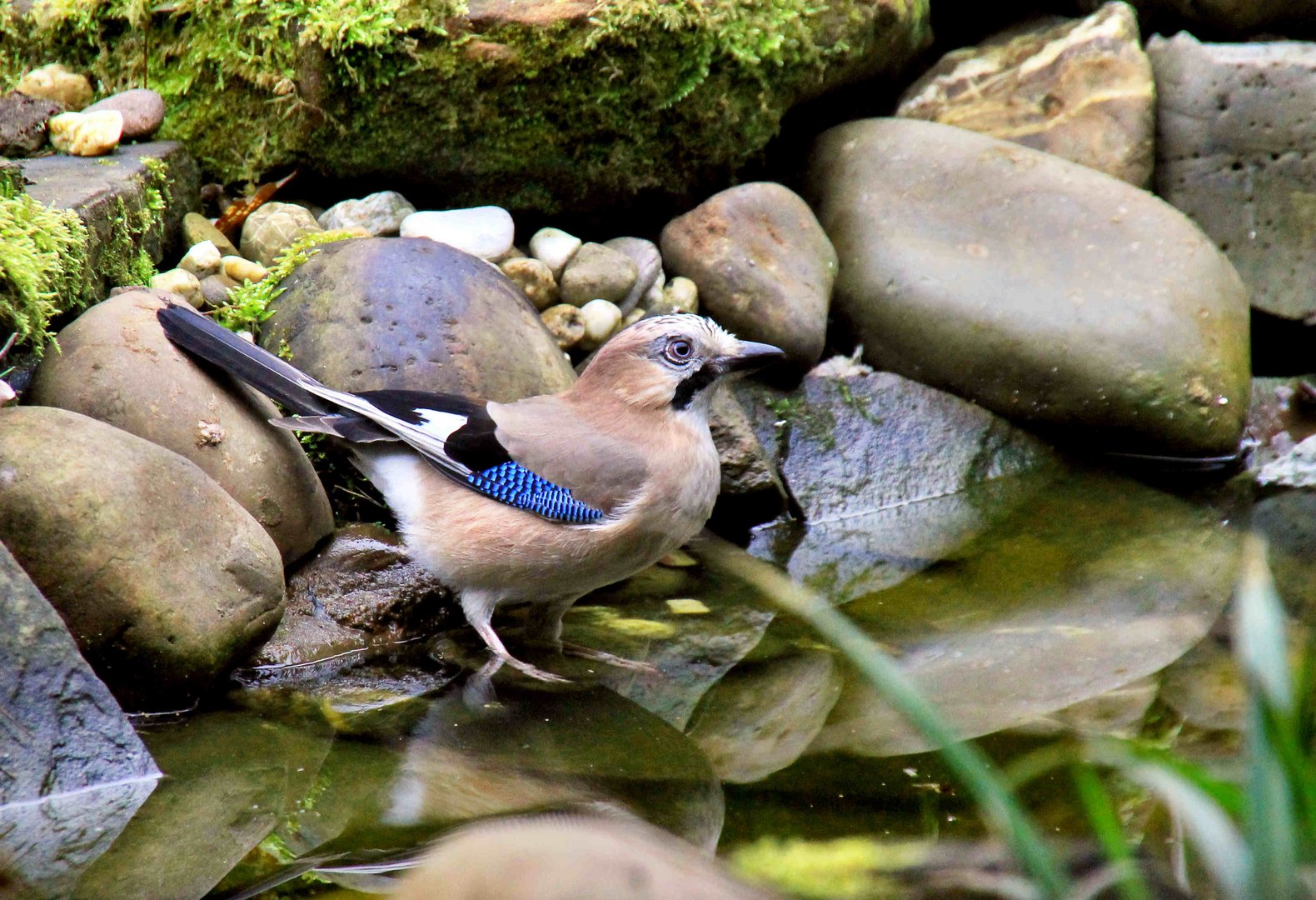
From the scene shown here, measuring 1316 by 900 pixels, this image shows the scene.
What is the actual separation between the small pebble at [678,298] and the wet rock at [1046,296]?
37.2 inches

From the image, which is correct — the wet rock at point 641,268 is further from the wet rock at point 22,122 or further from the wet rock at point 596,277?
the wet rock at point 22,122

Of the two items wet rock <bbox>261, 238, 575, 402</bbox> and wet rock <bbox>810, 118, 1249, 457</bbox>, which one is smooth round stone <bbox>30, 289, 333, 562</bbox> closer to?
wet rock <bbox>261, 238, 575, 402</bbox>

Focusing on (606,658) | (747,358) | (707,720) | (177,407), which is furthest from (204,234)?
(707,720)

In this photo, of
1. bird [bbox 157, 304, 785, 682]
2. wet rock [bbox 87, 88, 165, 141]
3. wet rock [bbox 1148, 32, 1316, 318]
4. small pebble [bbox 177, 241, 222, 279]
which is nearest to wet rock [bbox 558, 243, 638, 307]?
bird [bbox 157, 304, 785, 682]

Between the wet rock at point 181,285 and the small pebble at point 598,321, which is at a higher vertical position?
the wet rock at point 181,285

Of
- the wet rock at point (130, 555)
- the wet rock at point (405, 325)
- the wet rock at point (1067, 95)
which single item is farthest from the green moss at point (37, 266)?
the wet rock at point (1067, 95)

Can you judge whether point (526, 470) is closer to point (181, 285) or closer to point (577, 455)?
point (577, 455)

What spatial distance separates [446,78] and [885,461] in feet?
8.99

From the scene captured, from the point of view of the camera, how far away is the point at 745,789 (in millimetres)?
3258

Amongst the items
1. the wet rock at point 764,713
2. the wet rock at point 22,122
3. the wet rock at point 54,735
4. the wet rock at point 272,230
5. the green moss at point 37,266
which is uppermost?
the wet rock at point 22,122

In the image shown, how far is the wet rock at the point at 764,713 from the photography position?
11.5ft

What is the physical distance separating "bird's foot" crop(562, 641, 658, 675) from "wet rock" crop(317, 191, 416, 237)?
2.30 m

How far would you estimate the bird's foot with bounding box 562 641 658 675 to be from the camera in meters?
4.25

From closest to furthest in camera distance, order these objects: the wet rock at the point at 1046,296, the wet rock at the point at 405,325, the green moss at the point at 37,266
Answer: the green moss at the point at 37,266
the wet rock at the point at 405,325
the wet rock at the point at 1046,296
